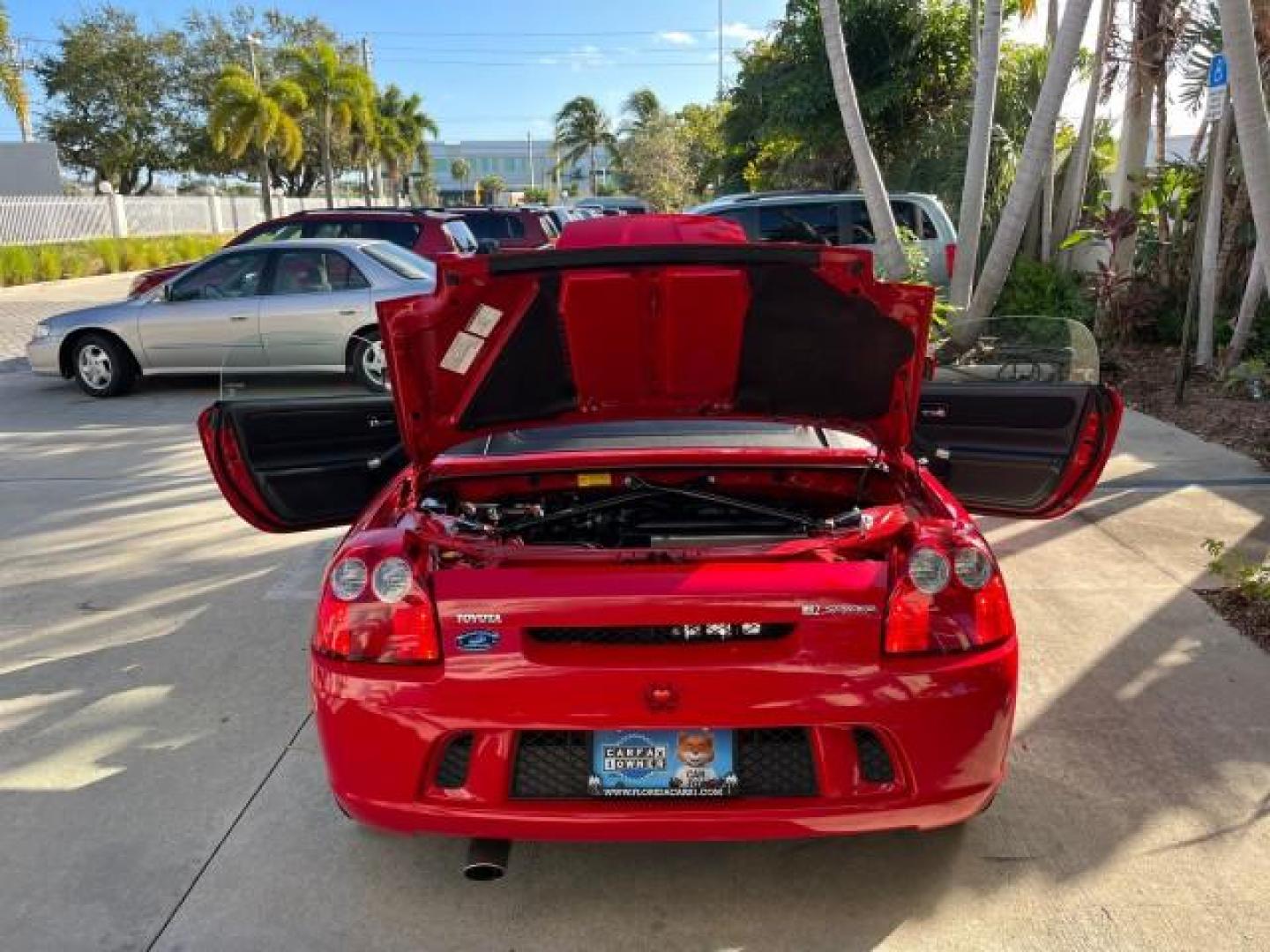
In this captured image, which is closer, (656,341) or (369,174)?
(656,341)

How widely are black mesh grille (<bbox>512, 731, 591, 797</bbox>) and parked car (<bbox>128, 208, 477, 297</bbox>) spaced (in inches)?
402

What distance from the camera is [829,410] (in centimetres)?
329

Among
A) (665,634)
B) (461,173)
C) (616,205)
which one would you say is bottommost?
(665,634)

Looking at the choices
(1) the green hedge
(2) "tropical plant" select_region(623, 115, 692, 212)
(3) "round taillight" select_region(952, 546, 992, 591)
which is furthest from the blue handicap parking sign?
(2) "tropical plant" select_region(623, 115, 692, 212)

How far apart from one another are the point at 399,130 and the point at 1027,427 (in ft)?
212

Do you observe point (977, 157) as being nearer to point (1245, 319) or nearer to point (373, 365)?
point (1245, 319)

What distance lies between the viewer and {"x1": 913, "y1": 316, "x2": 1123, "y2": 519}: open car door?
346cm

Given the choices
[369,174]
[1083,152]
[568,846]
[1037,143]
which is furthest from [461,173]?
[568,846]

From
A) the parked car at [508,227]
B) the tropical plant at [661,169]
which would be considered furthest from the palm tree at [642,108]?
the parked car at [508,227]

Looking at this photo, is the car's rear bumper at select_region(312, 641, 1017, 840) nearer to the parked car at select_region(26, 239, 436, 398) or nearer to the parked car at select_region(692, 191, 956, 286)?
the parked car at select_region(26, 239, 436, 398)

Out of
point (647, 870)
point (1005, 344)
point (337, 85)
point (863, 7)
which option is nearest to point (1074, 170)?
point (863, 7)

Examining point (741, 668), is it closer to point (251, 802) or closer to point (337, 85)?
point (251, 802)

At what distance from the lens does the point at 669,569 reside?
2.52 m

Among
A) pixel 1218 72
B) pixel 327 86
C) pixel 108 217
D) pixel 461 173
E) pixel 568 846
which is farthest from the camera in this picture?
pixel 461 173
